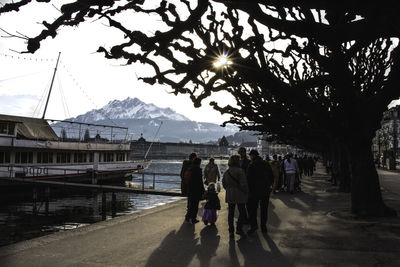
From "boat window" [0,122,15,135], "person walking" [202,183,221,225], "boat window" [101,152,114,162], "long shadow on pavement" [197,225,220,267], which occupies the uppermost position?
"boat window" [0,122,15,135]

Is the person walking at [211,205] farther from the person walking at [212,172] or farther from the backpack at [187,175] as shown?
the person walking at [212,172]

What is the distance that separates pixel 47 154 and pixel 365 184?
3005cm

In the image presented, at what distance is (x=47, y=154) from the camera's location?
32844 mm

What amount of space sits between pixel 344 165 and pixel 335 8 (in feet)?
44.8

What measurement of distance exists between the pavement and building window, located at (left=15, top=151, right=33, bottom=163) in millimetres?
24150

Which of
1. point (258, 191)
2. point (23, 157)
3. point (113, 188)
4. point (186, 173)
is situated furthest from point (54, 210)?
point (258, 191)

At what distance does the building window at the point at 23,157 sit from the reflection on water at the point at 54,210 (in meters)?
3.06

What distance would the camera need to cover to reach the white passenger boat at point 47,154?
28.6 m

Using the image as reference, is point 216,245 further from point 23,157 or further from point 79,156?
point 79,156

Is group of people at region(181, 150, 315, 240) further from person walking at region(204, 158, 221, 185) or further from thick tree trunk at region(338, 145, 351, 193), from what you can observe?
thick tree trunk at region(338, 145, 351, 193)

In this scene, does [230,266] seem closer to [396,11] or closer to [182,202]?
[396,11]

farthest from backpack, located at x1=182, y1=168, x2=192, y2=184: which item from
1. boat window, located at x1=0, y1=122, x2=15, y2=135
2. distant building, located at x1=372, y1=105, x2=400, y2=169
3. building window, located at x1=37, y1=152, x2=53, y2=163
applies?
building window, located at x1=37, y1=152, x2=53, y2=163

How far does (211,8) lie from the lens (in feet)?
33.6

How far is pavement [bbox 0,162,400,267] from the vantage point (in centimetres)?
587
